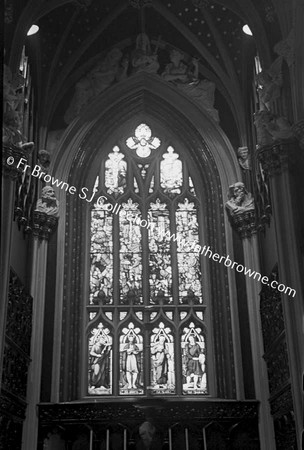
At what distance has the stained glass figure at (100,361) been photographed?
14.3 meters

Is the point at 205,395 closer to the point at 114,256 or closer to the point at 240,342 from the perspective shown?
the point at 240,342

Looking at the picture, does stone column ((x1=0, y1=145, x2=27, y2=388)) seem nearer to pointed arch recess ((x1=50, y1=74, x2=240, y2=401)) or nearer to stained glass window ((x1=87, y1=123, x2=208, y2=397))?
pointed arch recess ((x1=50, y1=74, x2=240, y2=401))

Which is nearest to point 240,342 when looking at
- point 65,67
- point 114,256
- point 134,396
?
point 134,396

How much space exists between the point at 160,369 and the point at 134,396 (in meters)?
0.82

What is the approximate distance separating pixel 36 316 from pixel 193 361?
3.61 metres

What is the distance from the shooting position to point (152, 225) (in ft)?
53.2

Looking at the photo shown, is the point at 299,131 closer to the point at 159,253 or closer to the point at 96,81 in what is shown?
the point at 159,253

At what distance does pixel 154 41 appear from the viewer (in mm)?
17516

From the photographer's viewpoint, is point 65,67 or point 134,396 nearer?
point 134,396

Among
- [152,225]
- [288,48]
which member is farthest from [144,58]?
[288,48]

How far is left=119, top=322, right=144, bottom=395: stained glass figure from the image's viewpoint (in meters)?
14.4

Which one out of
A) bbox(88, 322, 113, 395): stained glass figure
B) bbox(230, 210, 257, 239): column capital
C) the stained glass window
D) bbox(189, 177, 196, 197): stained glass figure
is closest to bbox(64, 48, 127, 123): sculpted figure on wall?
the stained glass window

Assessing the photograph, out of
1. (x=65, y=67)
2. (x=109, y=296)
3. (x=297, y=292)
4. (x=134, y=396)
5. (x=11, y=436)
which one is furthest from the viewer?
(x=65, y=67)

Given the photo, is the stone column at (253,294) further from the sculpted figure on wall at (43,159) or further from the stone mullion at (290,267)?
the sculpted figure on wall at (43,159)
